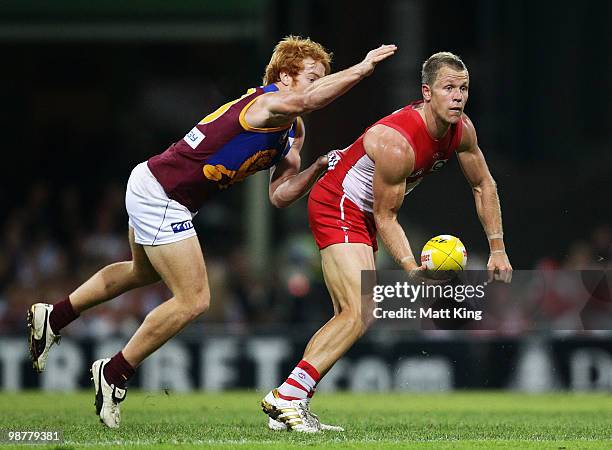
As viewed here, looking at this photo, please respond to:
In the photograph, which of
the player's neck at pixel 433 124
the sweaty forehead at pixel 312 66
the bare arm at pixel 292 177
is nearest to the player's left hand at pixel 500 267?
the player's neck at pixel 433 124

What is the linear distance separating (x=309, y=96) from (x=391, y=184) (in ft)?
2.63

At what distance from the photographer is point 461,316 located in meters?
9.66

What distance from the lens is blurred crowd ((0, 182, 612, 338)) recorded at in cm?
1540

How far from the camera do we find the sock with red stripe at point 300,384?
8.78m

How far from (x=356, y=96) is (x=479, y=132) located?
1942mm

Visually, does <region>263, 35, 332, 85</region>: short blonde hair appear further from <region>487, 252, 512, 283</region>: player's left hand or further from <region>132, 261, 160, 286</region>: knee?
<region>487, 252, 512, 283</region>: player's left hand

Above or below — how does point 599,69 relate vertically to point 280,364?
above

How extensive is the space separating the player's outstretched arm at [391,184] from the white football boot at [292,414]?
1184 millimetres

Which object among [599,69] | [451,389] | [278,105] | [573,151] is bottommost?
[451,389]

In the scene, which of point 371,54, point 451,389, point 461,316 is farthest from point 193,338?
point 371,54

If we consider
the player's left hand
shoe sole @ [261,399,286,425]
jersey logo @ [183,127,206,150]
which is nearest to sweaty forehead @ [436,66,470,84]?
the player's left hand

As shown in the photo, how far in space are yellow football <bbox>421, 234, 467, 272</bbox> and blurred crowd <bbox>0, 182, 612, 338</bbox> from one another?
5.56m

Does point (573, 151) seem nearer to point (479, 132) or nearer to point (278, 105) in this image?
point (479, 132)

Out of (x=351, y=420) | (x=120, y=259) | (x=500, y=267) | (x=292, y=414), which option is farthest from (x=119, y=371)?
(x=120, y=259)
